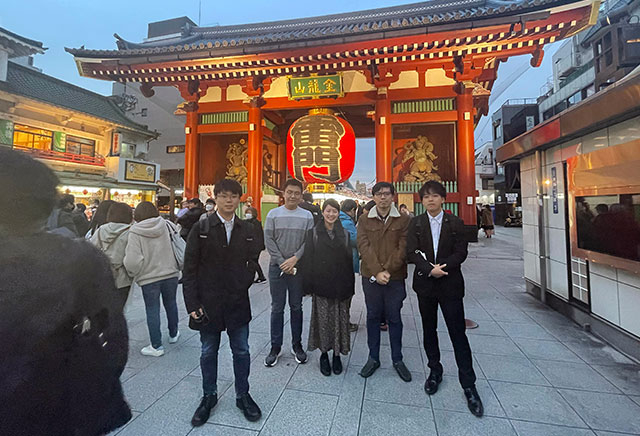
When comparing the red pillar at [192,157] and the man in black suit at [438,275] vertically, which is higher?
the red pillar at [192,157]

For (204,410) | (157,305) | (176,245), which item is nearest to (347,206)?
(176,245)

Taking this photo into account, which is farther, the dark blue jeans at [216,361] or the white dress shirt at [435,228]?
the white dress shirt at [435,228]

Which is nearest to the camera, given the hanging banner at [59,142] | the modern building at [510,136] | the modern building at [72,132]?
the modern building at [72,132]

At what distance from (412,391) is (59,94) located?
77.6ft

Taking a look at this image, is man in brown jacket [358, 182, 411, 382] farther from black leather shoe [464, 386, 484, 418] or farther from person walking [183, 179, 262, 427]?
person walking [183, 179, 262, 427]

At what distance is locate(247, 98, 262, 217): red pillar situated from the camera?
9539 millimetres

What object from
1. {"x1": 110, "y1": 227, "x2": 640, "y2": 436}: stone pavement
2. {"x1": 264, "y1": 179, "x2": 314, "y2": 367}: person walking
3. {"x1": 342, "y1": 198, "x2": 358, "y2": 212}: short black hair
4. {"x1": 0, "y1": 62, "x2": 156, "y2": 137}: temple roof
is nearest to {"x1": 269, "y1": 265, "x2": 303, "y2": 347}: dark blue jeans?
{"x1": 264, "y1": 179, "x2": 314, "y2": 367}: person walking

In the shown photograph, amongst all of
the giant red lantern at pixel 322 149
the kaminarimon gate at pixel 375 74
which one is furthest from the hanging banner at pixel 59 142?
the giant red lantern at pixel 322 149

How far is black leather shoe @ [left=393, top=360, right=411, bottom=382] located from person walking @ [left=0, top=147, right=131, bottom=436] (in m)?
2.28

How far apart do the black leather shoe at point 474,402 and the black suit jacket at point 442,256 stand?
756mm

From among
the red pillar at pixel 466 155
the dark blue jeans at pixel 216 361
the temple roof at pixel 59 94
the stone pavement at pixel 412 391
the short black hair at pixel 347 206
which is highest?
the temple roof at pixel 59 94

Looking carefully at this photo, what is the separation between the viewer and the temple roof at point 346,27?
6.34 m

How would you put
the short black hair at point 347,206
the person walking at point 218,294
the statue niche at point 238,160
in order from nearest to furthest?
the person walking at point 218,294 < the short black hair at point 347,206 < the statue niche at point 238,160

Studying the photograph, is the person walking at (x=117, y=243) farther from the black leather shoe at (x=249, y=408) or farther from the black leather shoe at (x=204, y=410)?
the black leather shoe at (x=249, y=408)
